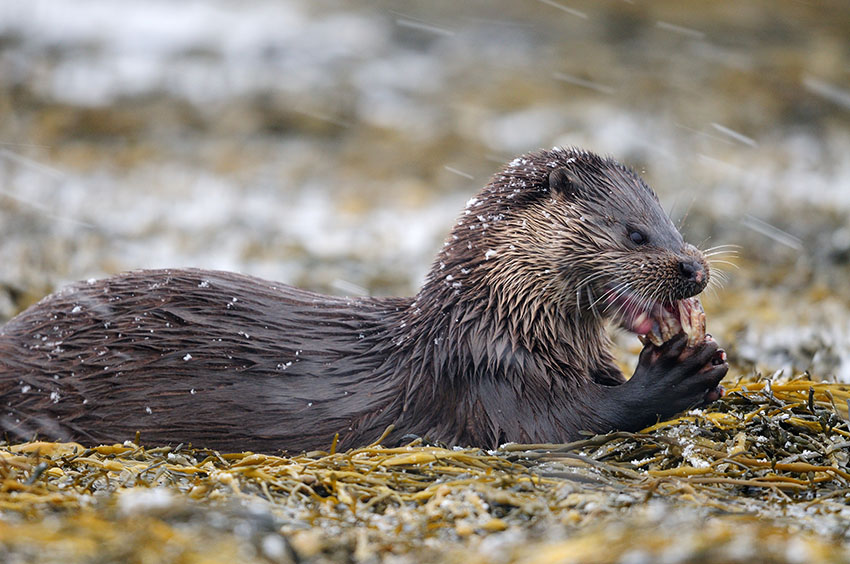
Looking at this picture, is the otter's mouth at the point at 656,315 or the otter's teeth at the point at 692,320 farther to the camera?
the otter's mouth at the point at 656,315

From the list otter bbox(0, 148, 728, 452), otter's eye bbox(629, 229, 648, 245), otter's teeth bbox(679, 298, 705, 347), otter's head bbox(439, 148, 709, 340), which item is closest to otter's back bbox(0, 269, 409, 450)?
otter bbox(0, 148, 728, 452)

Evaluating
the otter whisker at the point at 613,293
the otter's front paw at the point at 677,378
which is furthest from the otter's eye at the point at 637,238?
the otter's front paw at the point at 677,378

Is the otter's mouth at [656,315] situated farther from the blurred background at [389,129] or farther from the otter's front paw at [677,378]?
the blurred background at [389,129]

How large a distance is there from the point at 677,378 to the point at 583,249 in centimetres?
60

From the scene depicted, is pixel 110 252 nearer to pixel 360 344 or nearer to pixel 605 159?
pixel 360 344

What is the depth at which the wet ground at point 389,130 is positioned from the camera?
745cm

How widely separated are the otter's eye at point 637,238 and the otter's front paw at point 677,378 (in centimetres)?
42

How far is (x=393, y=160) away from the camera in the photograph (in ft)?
31.4

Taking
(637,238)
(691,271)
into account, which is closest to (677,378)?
(691,271)

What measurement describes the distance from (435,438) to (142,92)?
26.0 feet

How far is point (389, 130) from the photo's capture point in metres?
10.1

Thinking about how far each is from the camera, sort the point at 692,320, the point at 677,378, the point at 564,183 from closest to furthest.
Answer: the point at 677,378 < the point at 692,320 < the point at 564,183

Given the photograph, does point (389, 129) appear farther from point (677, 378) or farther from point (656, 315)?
point (677, 378)

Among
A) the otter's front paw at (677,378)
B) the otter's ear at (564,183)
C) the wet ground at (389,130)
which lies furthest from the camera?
the wet ground at (389,130)
